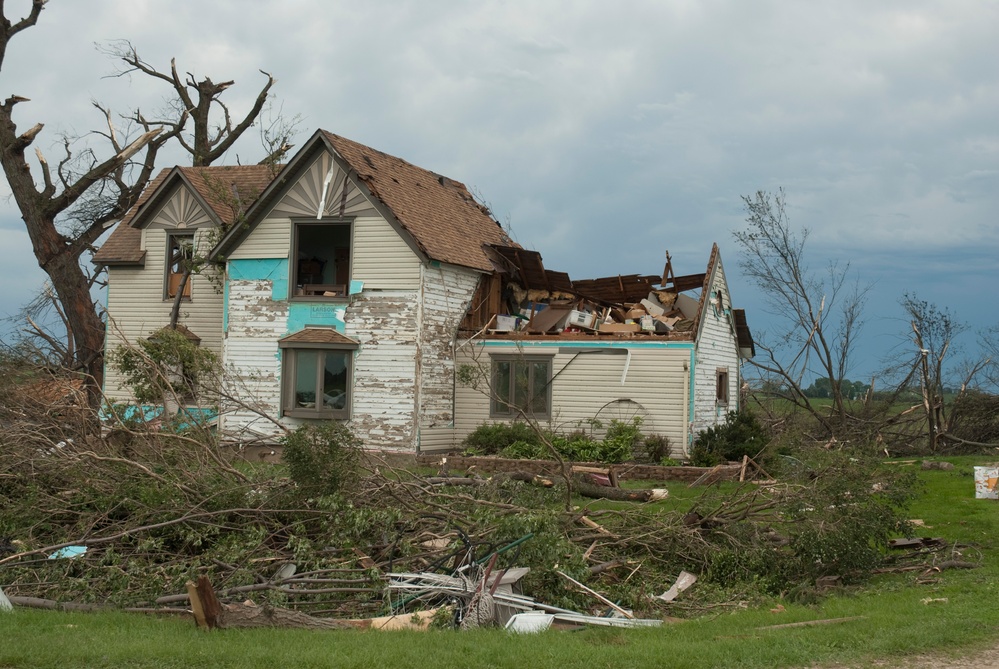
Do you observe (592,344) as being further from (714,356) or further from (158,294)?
(158,294)

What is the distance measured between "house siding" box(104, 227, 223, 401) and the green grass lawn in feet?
54.9

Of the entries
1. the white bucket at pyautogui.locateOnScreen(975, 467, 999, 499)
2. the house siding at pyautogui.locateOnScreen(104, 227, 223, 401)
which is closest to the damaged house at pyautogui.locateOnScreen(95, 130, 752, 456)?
the house siding at pyautogui.locateOnScreen(104, 227, 223, 401)

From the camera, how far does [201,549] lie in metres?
11.2

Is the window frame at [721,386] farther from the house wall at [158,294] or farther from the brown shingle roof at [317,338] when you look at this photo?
the house wall at [158,294]

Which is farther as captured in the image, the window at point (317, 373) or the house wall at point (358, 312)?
the window at point (317, 373)

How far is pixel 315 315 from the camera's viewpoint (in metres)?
22.8

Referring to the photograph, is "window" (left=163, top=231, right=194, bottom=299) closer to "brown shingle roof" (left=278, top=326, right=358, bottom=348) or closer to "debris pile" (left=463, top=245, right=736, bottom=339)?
"brown shingle roof" (left=278, top=326, right=358, bottom=348)

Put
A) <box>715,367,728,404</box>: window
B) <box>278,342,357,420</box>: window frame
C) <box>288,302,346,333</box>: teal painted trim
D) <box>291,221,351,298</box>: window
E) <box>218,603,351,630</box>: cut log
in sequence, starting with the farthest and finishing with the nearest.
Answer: <box>291,221,351,298</box>: window
<box>715,367,728,404</box>: window
<box>288,302,346,333</box>: teal painted trim
<box>278,342,357,420</box>: window frame
<box>218,603,351,630</box>: cut log

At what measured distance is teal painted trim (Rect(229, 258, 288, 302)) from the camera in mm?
23109

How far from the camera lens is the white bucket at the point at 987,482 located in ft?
52.3

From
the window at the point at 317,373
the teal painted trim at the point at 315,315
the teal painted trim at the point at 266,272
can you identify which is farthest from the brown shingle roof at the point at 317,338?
the teal painted trim at the point at 266,272

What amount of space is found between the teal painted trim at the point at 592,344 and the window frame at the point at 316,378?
3.09m

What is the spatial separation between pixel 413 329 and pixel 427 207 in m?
3.85

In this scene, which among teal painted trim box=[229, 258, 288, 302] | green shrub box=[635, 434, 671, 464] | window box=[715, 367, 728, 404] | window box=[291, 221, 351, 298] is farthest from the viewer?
window box=[291, 221, 351, 298]
